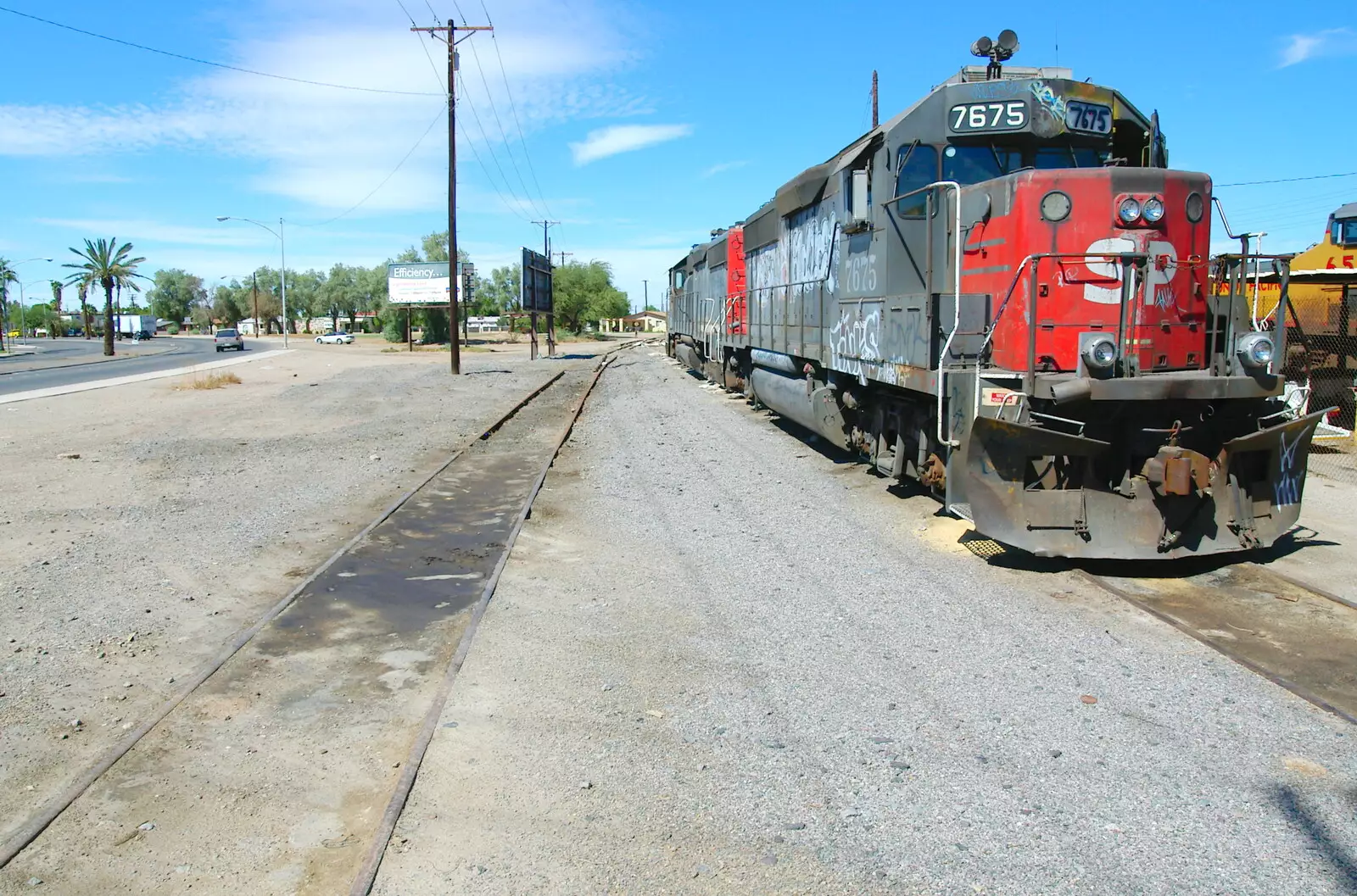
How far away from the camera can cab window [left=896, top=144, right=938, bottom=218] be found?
25.4 feet

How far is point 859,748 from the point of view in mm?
3988

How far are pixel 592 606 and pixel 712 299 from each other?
16.9 metres

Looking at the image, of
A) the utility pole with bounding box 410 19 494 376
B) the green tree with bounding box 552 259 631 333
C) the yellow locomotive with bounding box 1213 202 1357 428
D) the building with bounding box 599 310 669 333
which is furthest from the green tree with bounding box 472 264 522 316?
the yellow locomotive with bounding box 1213 202 1357 428

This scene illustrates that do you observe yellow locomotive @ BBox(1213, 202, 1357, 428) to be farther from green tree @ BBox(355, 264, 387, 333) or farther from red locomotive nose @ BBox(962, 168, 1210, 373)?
green tree @ BBox(355, 264, 387, 333)

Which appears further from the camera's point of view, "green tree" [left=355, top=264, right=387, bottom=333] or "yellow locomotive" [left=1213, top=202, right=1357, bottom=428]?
"green tree" [left=355, top=264, right=387, bottom=333]

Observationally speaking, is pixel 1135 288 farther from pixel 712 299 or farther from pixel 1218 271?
pixel 712 299

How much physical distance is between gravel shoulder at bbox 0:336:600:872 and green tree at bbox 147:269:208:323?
12399cm

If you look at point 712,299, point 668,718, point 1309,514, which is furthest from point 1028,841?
point 712,299

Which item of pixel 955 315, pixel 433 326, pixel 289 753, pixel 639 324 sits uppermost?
pixel 639 324

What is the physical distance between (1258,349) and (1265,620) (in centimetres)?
188

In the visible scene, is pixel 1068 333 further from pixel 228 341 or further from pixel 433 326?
pixel 433 326

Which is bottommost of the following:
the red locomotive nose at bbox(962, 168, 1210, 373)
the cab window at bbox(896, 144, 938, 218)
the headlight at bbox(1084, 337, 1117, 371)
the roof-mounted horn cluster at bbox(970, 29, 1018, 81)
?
the headlight at bbox(1084, 337, 1117, 371)

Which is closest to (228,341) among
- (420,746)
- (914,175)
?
(914,175)

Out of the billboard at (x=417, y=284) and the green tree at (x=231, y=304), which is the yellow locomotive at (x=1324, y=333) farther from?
the green tree at (x=231, y=304)
